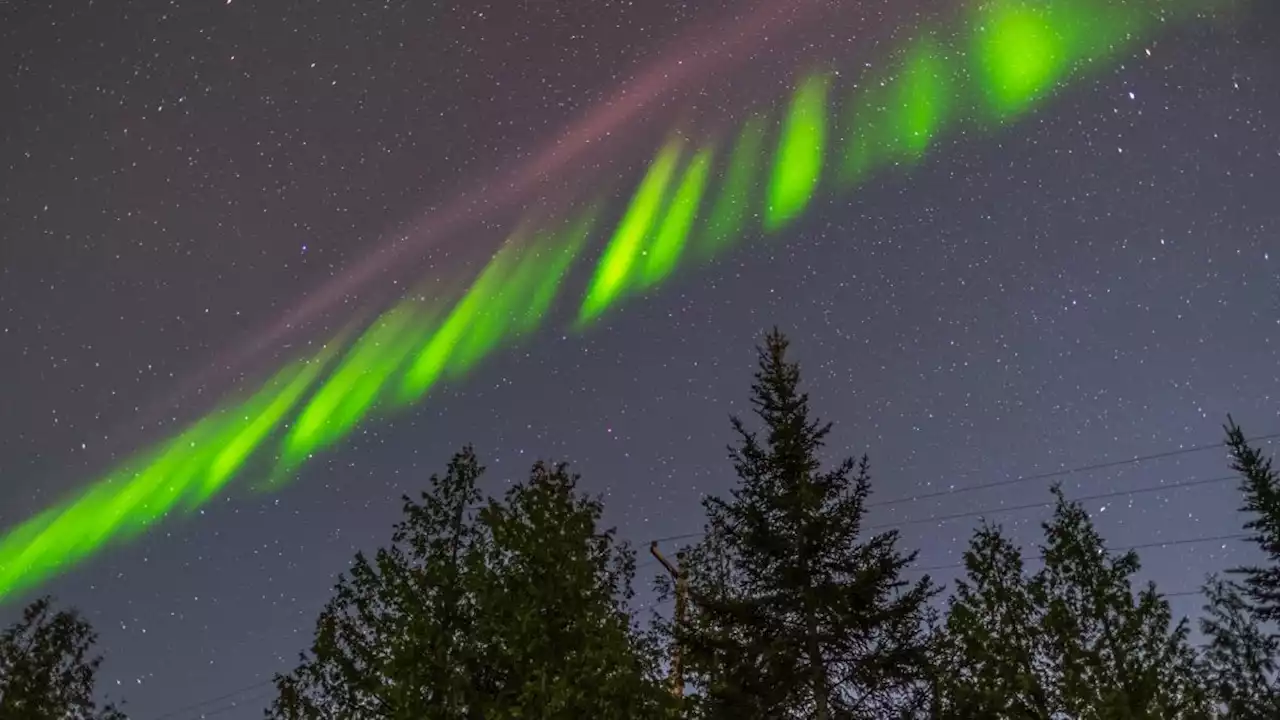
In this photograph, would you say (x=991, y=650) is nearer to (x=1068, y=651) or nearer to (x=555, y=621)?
(x=1068, y=651)

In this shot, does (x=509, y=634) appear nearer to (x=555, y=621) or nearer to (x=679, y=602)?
(x=555, y=621)

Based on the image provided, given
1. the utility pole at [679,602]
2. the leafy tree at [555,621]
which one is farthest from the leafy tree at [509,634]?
the utility pole at [679,602]

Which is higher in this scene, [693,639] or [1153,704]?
[693,639]

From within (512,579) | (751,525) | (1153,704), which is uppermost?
(751,525)

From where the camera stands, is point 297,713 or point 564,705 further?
point 297,713

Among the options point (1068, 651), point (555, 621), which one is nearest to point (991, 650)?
point (1068, 651)

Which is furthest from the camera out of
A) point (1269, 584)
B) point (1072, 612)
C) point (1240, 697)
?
point (1240, 697)

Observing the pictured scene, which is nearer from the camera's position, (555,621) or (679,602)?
(555,621)

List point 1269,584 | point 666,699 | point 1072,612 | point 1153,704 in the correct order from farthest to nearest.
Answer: point 1269,584 → point 1072,612 → point 1153,704 → point 666,699

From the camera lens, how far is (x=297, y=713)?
11289 millimetres

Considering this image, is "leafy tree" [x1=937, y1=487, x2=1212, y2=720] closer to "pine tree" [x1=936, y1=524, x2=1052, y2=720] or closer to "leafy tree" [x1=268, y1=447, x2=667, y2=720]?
"pine tree" [x1=936, y1=524, x2=1052, y2=720]

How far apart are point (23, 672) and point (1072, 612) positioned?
2399 centimetres

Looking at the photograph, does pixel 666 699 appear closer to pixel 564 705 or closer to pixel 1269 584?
pixel 564 705

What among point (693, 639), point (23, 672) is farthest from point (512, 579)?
point (23, 672)
